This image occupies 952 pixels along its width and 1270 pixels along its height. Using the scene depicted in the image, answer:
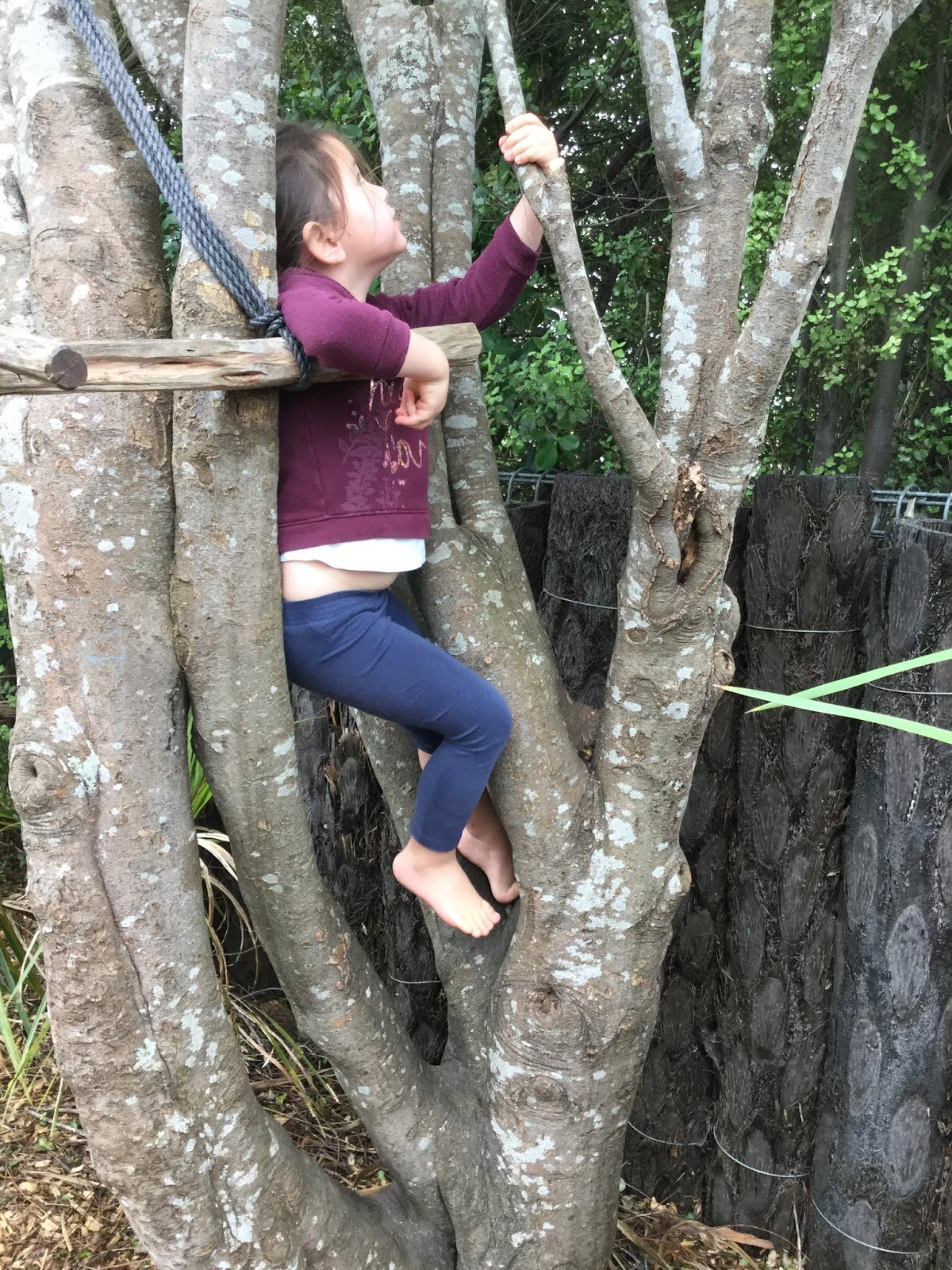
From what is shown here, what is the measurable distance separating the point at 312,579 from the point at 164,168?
26.9 inches

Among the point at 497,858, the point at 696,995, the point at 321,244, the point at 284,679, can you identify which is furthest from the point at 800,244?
the point at 696,995

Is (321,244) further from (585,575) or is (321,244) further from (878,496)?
(878,496)

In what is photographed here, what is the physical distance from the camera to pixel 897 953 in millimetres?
2227

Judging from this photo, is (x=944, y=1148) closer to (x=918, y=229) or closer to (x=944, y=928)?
→ (x=944, y=928)

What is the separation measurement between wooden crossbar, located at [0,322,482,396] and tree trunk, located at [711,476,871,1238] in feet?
3.46

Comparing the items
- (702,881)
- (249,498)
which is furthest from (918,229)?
(249,498)

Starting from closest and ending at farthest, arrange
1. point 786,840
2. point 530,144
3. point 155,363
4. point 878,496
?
point 155,363
point 530,144
point 786,840
point 878,496

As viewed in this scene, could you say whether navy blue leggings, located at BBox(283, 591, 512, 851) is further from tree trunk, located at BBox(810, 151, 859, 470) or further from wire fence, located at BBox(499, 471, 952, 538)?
tree trunk, located at BBox(810, 151, 859, 470)

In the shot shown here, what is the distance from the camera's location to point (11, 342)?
1.09m

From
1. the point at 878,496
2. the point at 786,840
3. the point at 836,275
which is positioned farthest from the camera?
the point at 836,275

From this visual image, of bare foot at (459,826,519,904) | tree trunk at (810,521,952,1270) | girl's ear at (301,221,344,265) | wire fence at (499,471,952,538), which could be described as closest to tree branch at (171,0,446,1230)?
girl's ear at (301,221,344,265)

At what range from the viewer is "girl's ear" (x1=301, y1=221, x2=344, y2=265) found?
1744 millimetres

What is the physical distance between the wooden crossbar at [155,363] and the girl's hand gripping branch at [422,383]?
0.04 meters

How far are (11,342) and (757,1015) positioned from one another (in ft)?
7.33
